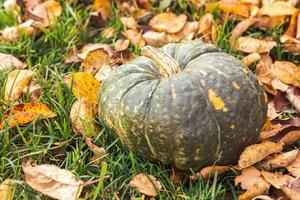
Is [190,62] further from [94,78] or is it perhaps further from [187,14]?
[187,14]

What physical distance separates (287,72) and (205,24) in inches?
28.9

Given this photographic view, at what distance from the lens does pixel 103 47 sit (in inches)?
145

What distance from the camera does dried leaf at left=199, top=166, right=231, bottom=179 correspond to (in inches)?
104

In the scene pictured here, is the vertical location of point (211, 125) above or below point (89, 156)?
above

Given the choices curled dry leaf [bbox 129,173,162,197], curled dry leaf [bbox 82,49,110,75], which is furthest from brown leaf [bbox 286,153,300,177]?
curled dry leaf [bbox 82,49,110,75]

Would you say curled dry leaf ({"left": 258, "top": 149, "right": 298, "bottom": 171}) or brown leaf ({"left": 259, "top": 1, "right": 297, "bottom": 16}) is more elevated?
brown leaf ({"left": 259, "top": 1, "right": 297, "bottom": 16})

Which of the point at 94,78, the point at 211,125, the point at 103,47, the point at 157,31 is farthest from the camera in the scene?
the point at 157,31

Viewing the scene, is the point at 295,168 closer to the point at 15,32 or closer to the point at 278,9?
the point at 278,9

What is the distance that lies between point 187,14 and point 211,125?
5.75ft

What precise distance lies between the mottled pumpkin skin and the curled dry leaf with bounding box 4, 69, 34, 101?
69 centimetres

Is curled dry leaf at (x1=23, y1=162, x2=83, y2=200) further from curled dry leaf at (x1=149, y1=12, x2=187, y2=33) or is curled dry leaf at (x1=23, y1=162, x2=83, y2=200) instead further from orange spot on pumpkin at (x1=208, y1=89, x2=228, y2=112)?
curled dry leaf at (x1=149, y1=12, x2=187, y2=33)

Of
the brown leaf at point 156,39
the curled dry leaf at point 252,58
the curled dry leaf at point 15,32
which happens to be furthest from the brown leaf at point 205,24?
the curled dry leaf at point 15,32

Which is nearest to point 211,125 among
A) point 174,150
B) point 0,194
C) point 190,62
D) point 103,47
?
point 174,150

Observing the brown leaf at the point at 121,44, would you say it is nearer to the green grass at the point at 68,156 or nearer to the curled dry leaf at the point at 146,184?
the green grass at the point at 68,156
